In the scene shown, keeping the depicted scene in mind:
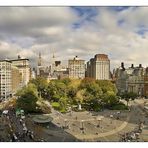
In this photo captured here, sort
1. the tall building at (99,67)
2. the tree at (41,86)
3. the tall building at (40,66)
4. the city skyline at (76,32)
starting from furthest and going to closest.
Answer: the tree at (41,86) < the tall building at (40,66) < the tall building at (99,67) < the city skyline at (76,32)

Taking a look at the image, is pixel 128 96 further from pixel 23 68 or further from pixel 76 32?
pixel 23 68

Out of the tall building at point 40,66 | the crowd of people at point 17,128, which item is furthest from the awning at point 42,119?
the tall building at point 40,66

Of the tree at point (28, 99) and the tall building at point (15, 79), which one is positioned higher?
the tall building at point (15, 79)

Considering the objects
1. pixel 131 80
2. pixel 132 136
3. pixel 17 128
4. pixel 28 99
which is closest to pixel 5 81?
pixel 28 99

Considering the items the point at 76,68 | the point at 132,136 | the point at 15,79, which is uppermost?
the point at 76,68

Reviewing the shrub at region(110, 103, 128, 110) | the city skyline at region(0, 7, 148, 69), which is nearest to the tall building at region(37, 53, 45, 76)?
the city skyline at region(0, 7, 148, 69)

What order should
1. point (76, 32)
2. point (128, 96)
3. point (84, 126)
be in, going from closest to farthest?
point (76, 32) → point (84, 126) → point (128, 96)

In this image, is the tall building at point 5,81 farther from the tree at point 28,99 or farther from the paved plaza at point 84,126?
the paved plaza at point 84,126
